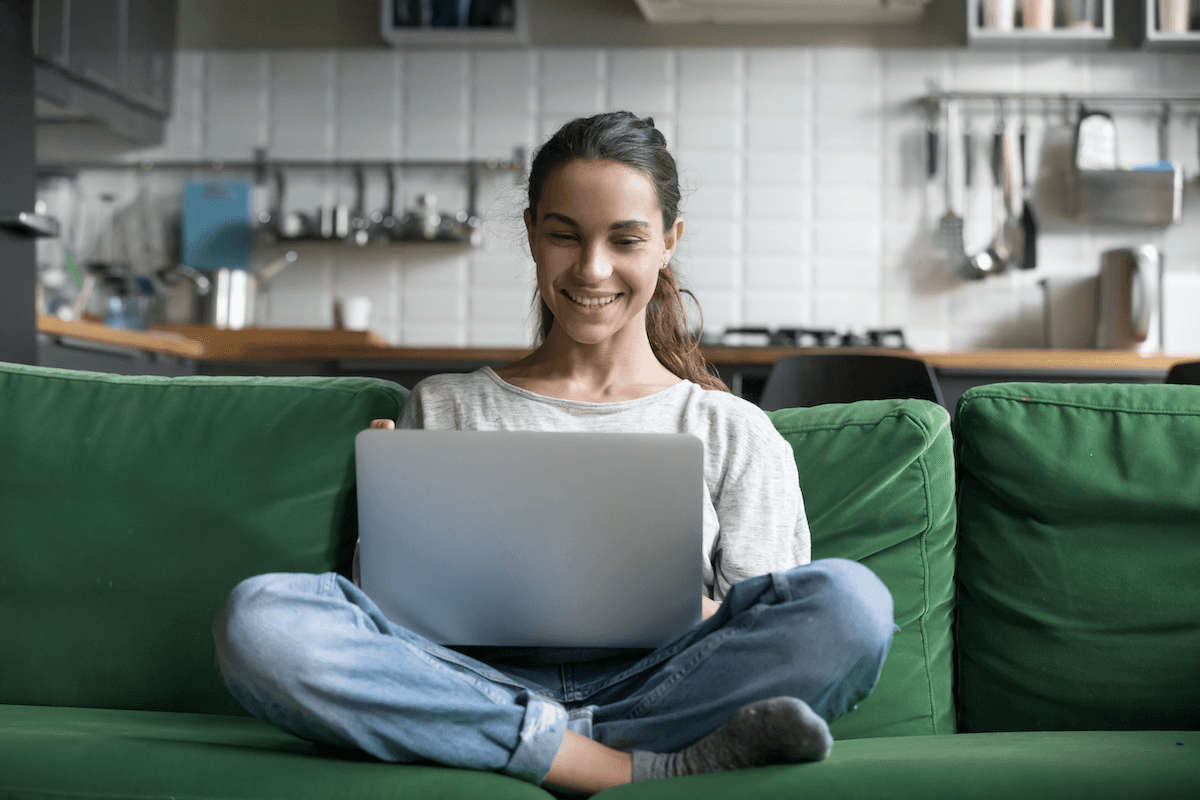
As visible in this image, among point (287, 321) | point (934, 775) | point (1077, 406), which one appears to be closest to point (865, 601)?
point (934, 775)

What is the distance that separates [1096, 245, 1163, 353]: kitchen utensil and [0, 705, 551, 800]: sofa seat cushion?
326 centimetres

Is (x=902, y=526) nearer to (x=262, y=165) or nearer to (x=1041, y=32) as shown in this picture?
(x=1041, y=32)

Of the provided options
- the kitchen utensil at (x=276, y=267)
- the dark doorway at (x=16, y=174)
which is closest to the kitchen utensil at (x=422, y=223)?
the kitchen utensil at (x=276, y=267)

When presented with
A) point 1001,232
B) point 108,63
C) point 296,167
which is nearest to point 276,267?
point 296,167

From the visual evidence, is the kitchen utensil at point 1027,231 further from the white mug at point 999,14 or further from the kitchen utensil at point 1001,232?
the white mug at point 999,14

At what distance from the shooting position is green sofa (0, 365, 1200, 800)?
49.5 inches

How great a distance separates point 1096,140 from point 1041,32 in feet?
1.46

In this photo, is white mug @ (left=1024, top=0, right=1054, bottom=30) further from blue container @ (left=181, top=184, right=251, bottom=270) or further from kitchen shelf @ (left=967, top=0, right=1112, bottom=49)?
A: blue container @ (left=181, top=184, right=251, bottom=270)

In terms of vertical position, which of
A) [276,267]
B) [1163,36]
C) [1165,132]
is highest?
[1163,36]

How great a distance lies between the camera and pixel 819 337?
11.9ft

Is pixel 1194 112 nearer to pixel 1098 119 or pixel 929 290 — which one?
pixel 1098 119

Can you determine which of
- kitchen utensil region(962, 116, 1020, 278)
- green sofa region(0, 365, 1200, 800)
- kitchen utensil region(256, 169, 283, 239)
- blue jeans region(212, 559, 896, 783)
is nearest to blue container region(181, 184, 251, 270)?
kitchen utensil region(256, 169, 283, 239)

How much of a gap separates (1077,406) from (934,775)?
605 millimetres

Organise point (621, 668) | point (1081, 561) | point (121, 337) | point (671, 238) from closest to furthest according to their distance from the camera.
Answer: point (621, 668) < point (1081, 561) < point (671, 238) < point (121, 337)
